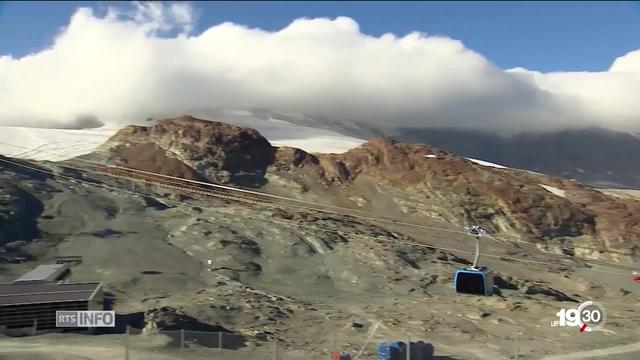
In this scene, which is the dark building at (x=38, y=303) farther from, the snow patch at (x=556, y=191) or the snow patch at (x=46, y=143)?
the snow patch at (x=556, y=191)

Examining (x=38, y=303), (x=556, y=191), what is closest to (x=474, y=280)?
(x=38, y=303)

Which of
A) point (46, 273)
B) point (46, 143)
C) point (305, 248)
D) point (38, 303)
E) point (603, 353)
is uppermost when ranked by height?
point (46, 143)

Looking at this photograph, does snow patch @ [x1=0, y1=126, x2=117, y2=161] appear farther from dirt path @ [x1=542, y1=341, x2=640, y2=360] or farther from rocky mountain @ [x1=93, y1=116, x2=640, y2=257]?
dirt path @ [x1=542, y1=341, x2=640, y2=360]

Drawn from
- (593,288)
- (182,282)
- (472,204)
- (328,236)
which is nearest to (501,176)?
(472,204)

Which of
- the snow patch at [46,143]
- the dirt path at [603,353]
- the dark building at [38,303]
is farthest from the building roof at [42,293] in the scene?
the snow patch at [46,143]

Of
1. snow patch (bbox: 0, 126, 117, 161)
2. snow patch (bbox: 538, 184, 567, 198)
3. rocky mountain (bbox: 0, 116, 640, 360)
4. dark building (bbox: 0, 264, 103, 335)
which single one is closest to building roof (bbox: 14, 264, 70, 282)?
rocky mountain (bbox: 0, 116, 640, 360)

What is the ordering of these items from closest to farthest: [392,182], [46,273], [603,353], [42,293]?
[603,353], [42,293], [46,273], [392,182]

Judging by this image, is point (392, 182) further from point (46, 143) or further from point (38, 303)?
point (38, 303)
